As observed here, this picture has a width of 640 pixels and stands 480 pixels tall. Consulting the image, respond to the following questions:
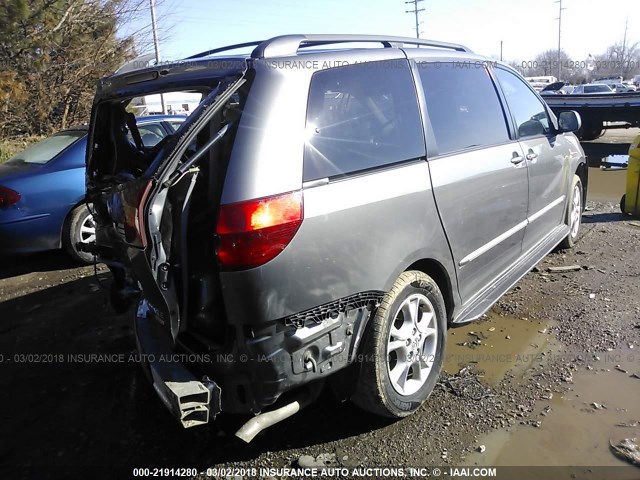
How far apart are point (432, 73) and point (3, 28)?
41.6ft

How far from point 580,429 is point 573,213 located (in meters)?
3.23

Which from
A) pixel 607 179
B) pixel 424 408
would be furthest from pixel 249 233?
pixel 607 179

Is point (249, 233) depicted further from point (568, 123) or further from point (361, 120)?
point (568, 123)

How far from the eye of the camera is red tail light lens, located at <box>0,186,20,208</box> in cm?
523

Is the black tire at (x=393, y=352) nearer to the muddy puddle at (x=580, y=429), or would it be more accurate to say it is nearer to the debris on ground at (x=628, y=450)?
the muddy puddle at (x=580, y=429)

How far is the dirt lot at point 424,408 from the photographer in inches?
98.3

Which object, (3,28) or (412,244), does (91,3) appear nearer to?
(3,28)

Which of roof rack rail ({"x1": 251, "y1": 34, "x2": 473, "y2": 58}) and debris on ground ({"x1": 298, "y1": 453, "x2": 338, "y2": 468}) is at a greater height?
roof rack rail ({"x1": 251, "y1": 34, "x2": 473, "y2": 58})

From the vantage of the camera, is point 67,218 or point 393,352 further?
point 67,218

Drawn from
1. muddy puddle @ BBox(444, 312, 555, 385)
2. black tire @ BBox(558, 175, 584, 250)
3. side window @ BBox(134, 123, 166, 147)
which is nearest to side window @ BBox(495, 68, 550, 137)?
black tire @ BBox(558, 175, 584, 250)

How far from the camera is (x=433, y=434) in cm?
260

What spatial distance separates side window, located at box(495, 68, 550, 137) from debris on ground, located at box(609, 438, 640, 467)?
234 centimetres

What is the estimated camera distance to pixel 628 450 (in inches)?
95.5

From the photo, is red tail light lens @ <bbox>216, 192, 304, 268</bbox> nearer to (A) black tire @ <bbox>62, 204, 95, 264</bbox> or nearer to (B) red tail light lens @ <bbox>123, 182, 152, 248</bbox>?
(B) red tail light lens @ <bbox>123, 182, 152, 248</bbox>
